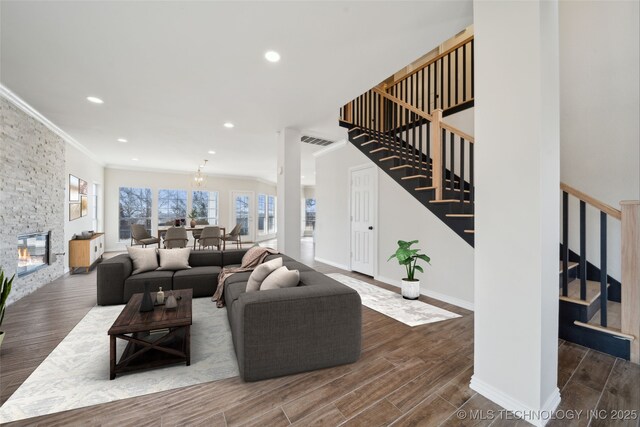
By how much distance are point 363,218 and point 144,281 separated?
3705 millimetres

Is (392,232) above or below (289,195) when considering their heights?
below

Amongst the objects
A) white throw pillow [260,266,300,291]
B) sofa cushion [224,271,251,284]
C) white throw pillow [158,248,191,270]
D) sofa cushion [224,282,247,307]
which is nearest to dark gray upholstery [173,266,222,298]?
white throw pillow [158,248,191,270]

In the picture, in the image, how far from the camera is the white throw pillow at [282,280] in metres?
2.38

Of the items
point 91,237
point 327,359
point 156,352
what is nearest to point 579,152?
point 327,359

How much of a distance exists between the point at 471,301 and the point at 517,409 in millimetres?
1943

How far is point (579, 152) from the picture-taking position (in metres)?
3.00

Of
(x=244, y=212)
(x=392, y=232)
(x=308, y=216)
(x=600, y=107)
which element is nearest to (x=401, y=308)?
(x=392, y=232)

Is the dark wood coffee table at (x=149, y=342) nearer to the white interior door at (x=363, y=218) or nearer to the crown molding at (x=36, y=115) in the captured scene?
the crown molding at (x=36, y=115)

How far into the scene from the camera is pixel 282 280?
239cm

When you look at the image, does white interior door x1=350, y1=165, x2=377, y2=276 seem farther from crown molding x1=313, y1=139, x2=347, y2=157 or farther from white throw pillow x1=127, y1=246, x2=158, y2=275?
white throw pillow x1=127, y1=246, x2=158, y2=275

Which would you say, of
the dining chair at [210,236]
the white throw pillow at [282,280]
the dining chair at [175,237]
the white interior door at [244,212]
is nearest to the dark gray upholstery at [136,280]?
the white throw pillow at [282,280]

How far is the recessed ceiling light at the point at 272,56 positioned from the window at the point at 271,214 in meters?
9.21

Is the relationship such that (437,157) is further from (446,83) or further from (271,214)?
(271,214)

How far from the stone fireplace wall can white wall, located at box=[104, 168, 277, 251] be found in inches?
139
